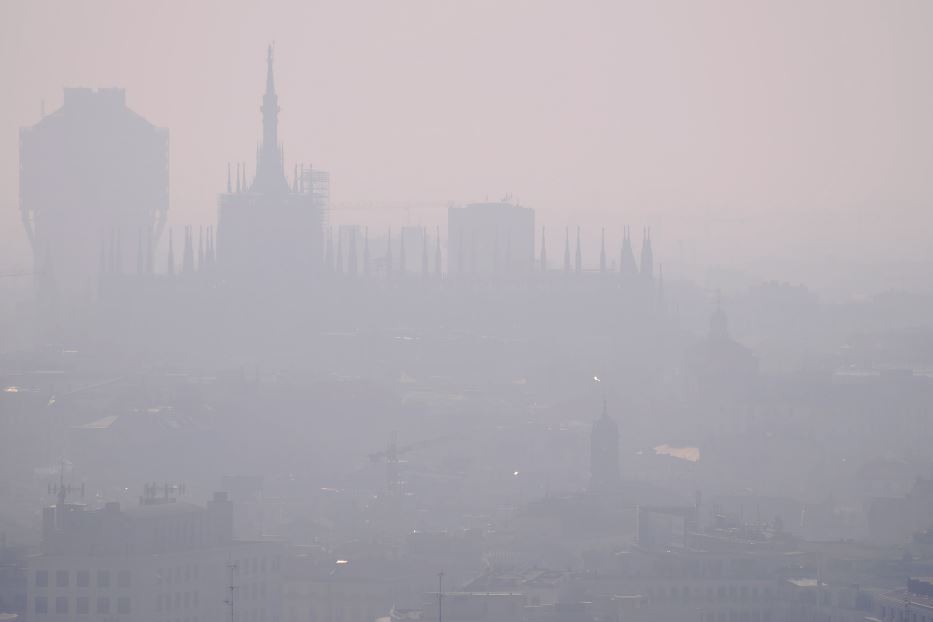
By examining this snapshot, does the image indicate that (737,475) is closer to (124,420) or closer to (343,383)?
(124,420)

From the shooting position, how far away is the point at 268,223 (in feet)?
494

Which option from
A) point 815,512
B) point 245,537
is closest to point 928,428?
point 815,512

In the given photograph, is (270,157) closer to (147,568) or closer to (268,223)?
(268,223)

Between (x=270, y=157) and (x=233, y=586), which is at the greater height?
(x=270, y=157)

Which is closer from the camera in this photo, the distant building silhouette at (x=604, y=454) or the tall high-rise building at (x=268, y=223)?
the distant building silhouette at (x=604, y=454)

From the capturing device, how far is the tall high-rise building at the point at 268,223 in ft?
494

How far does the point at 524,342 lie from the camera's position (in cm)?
14200

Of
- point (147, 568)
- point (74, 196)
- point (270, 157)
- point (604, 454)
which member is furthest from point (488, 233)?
point (147, 568)

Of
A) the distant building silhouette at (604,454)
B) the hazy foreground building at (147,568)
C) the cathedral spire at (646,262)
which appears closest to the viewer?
the hazy foreground building at (147,568)

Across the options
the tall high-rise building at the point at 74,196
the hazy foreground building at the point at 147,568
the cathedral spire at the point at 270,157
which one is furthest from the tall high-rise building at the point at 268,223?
the hazy foreground building at the point at 147,568

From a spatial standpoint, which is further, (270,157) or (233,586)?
(270,157)

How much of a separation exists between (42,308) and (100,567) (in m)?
112

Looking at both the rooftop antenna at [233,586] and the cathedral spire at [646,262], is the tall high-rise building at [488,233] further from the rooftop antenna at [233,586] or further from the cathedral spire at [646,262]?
the rooftop antenna at [233,586]

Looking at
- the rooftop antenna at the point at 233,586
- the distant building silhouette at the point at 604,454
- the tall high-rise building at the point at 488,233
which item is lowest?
the rooftop antenna at the point at 233,586
